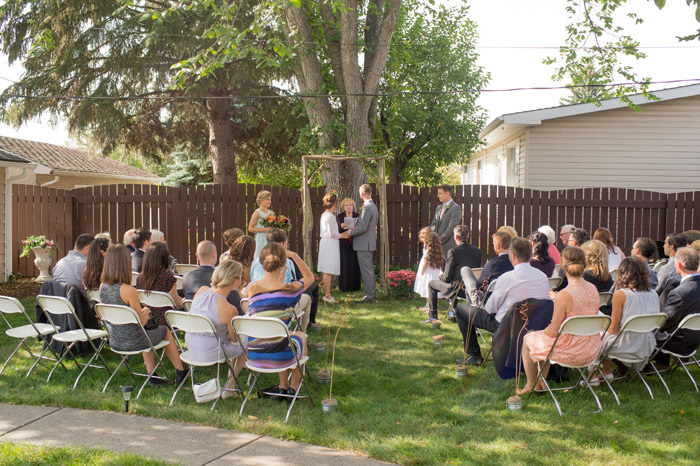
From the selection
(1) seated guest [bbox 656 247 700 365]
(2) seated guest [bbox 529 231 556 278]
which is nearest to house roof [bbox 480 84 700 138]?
(2) seated guest [bbox 529 231 556 278]

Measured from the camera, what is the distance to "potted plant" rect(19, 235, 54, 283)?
35.9 feet

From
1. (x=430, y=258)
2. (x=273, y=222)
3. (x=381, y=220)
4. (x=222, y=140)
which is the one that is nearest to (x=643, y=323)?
(x=430, y=258)

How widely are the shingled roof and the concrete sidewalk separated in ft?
54.0

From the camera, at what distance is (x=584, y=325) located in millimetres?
4324

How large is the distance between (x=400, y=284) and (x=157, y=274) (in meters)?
4.92

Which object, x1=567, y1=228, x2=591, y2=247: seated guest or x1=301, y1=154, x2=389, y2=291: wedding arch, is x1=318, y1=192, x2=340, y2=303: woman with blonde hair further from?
x1=567, y1=228, x2=591, y2=247: seated guest

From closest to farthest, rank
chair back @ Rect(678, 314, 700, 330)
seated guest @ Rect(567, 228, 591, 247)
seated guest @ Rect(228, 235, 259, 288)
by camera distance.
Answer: chair back @ Rect(678, 314, 700, 330), seated guest @ Rect(228, 235, 259, 288), seated guest @ Rect(567, 228, 591, 247)

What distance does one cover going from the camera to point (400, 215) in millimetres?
11047

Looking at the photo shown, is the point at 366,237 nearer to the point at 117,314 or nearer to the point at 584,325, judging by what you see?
the point at 117,314

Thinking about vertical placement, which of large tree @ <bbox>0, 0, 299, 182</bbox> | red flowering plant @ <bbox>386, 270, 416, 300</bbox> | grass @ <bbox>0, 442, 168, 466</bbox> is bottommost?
grass @ <bbox>0, 442, 168, 466</bbox>

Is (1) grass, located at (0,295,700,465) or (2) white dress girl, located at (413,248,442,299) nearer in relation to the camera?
(1) grass, located at (0,295,700,465)

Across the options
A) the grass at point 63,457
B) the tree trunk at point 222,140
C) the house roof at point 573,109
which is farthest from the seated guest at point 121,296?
the tree trunk at point 222,140

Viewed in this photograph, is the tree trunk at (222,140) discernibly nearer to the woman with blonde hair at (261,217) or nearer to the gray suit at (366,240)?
the woman with blonde hair at (261,217)

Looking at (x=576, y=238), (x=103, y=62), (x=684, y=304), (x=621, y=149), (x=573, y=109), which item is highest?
(x=103, y=62)
